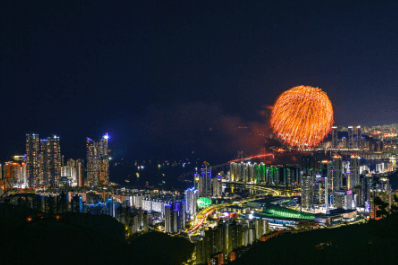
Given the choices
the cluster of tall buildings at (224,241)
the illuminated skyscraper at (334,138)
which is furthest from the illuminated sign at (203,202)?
the illuminated skyscraper at (334,138)

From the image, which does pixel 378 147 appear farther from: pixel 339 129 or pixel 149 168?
pixel 149 168

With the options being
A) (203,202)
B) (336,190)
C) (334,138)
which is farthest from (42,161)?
(334,138)

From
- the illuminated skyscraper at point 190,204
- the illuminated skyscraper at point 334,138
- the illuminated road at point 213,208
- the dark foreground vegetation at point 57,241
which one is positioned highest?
the illuminated skyscraper at point 334,138

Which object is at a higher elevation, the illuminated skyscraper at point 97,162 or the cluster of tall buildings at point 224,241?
the illuminated skyscraper at point 97,162

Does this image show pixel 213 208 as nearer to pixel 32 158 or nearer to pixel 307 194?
pixel 307 194

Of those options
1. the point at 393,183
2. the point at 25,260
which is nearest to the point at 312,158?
the point at 393,183

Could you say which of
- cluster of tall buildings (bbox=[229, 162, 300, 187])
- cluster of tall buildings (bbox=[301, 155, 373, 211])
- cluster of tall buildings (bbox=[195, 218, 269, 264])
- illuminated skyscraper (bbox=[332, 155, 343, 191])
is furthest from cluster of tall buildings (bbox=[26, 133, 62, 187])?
illuminated skyscraper (bbox=[332, 155, 343, 191])

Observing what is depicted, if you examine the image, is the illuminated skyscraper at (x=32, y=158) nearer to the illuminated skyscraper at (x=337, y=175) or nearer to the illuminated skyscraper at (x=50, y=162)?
the illuminated skyscraper at (x=50, y=162)
